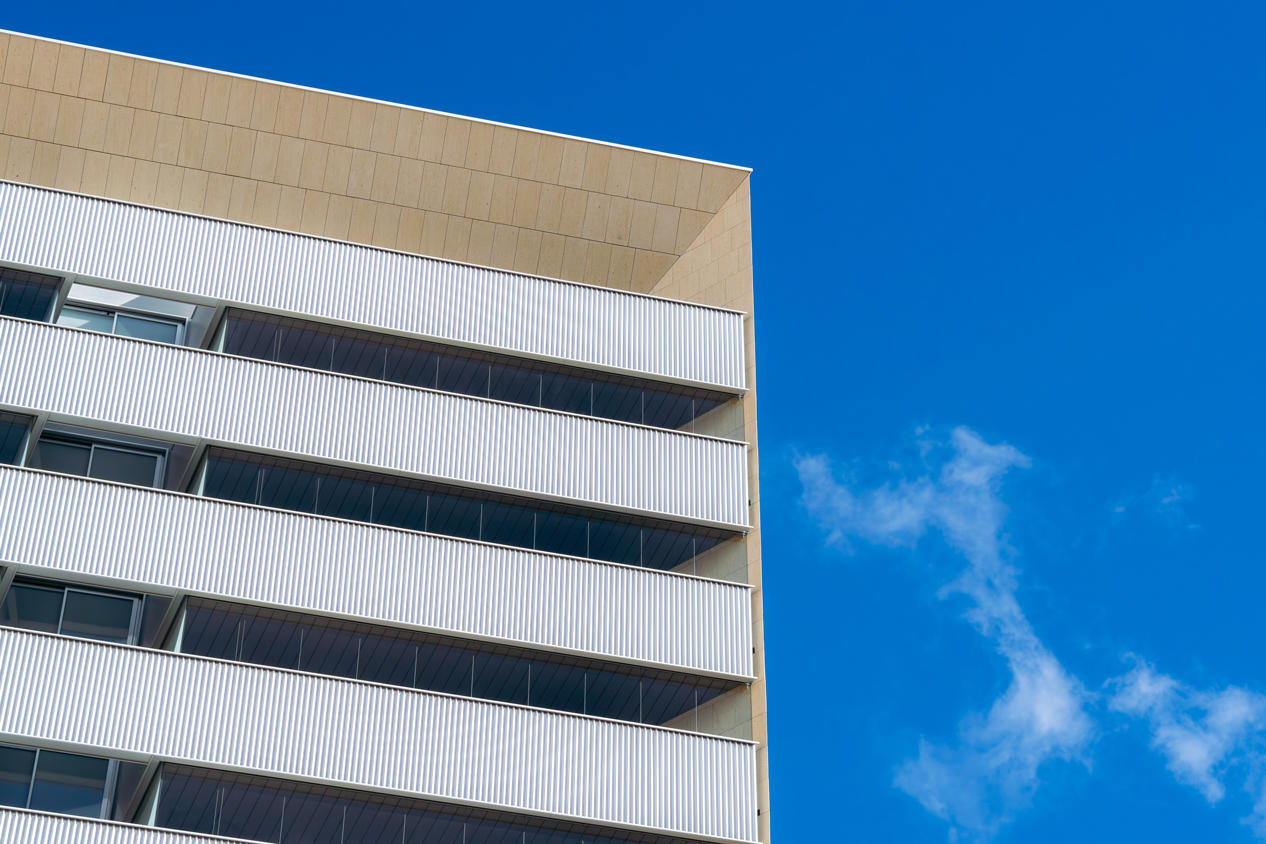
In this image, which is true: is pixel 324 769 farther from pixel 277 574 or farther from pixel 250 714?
pixel 277 574

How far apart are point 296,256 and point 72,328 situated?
5389 millimetres

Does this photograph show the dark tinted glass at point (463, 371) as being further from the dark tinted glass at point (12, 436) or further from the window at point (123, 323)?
the dark tinted glass at point (12, 436)

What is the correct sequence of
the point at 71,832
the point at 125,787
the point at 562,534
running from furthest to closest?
the point at 562,534 → the point at 125,787 → the point at 71,832

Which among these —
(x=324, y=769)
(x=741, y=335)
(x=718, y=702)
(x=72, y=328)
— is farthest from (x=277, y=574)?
(x=741, y=335)

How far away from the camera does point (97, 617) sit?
37.1m

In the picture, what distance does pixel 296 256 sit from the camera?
4181cm

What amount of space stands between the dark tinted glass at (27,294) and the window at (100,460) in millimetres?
3236

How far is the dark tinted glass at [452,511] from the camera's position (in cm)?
3925

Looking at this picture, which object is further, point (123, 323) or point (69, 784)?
point (123, 323)

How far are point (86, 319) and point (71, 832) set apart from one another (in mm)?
12644

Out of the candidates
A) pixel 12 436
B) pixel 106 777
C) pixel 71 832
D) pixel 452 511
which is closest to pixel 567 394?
pixel 452 511

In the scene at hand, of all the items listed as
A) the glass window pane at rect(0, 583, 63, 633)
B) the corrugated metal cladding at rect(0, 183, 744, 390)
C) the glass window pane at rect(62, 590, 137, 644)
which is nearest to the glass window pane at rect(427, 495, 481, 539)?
the corrugated metal cladding at rect(0, 183, 744, 390)

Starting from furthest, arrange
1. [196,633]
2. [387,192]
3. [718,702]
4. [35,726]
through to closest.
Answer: [387,192]
[718,702]
[196,633]
[35,726]

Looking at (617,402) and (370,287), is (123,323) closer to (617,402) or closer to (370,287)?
(370,287)
